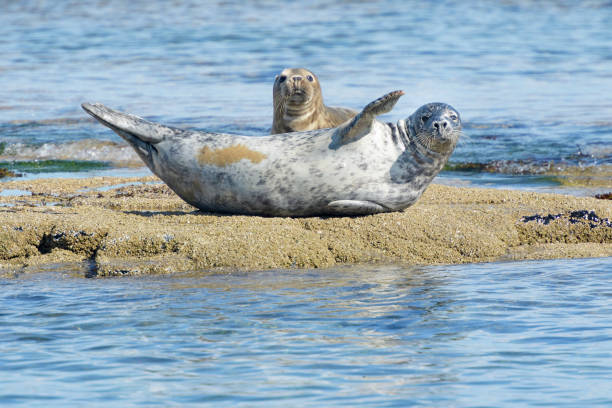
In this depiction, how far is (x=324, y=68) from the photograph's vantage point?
763 inches

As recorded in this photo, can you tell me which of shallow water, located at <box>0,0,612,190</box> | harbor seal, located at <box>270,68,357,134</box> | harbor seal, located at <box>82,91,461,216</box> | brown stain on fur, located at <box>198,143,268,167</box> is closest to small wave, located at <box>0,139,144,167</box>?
shallow water, located at <box>0,0,612,190</box>

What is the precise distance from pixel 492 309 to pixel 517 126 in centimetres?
876

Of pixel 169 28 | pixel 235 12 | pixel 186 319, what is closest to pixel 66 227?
pixel 186 319

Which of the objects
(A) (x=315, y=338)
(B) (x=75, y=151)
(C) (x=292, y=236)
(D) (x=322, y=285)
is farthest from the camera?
(B) (x=75, y=151)

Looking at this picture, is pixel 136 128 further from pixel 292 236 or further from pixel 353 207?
pixel 353 207

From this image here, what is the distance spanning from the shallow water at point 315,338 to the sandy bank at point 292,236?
220 millimetres

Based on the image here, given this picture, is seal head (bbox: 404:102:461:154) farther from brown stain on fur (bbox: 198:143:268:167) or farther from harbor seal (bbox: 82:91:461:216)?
brown stain on fur (bbox: 198:143:268:167)

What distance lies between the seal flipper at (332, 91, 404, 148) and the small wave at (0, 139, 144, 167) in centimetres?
597

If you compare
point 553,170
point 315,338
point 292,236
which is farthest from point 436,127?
point 553,170

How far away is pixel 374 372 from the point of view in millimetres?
3930

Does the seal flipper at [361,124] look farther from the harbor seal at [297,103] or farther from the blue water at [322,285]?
the harbor seal at [297,103]

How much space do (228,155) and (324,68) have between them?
43.3 feet

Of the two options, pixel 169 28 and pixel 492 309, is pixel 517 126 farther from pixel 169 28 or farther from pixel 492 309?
pixel 169 28

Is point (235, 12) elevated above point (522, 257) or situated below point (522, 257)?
above
